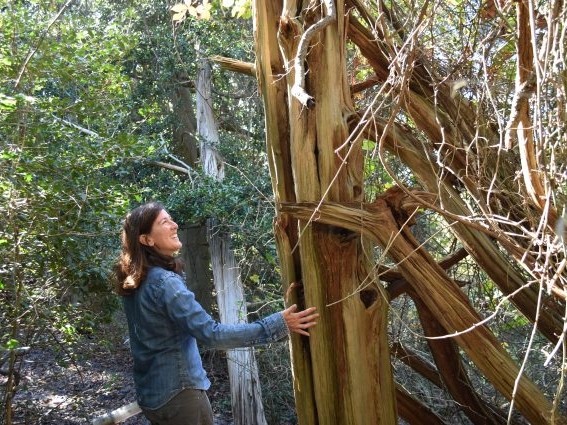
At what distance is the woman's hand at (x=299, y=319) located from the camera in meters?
2.84

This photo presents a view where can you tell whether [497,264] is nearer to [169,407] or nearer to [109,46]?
[169,407]

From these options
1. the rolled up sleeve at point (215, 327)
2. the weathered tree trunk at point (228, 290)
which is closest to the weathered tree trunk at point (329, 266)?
the rolled up sleeve at point (215, 327)

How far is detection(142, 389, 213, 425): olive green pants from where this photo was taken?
2963 mm

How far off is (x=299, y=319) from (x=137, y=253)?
2.45 feet

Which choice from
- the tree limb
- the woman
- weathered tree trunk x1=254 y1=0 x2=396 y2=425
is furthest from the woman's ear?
the tree limb

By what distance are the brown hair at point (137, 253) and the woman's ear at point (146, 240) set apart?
0.01 metres

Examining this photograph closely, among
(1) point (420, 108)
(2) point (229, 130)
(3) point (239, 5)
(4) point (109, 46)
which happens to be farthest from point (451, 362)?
(2) point (229, 130)

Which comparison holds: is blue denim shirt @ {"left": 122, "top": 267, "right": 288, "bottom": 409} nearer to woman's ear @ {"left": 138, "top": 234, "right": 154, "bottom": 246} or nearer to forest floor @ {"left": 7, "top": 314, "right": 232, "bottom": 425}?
woman's ear @ {"left": 138, "top": 234, "right": 154, "bottom": 246}

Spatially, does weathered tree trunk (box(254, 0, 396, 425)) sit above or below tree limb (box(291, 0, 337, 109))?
below

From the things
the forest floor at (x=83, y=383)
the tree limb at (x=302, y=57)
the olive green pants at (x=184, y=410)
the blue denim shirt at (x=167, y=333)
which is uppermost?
the tree limb at (x=302, y=57)

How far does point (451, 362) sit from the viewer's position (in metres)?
3.62

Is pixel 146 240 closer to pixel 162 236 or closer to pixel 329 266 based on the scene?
pixel 162 236

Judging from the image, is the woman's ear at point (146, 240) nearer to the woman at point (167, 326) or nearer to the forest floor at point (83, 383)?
the woman at point (167, 326)

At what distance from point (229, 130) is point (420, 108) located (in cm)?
891
